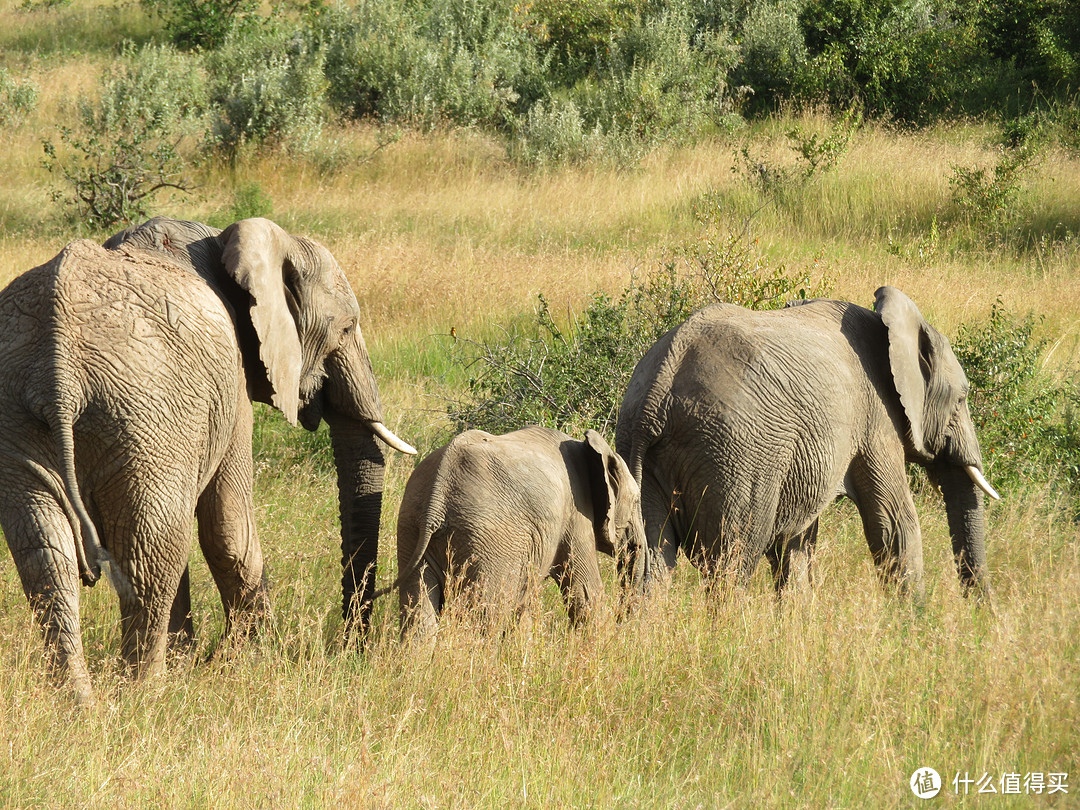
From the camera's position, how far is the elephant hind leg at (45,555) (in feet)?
11.9

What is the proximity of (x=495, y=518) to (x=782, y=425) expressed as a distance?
140 cm

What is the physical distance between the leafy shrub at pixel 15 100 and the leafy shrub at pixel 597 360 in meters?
16.9

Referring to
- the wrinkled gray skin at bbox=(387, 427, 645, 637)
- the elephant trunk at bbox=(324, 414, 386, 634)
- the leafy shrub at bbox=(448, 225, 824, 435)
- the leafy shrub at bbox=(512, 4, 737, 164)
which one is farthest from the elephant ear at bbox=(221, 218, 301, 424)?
the leafy shrub at bbox=(512, 4, 737, 164)

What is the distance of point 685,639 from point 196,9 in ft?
94.8

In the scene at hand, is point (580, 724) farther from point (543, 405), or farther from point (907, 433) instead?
point (543, 405)

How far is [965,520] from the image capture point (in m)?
5.98

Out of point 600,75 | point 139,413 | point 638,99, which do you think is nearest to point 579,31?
point 600,75

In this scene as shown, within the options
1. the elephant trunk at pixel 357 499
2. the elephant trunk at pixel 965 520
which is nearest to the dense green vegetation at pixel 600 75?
the elephant trunk at pixel 965 520

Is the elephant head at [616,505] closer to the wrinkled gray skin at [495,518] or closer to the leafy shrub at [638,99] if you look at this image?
the wrinkled gray skin at [495,518]

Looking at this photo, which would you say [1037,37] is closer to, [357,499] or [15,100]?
[15,100]

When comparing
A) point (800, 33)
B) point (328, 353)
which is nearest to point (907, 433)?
point (328, 353)

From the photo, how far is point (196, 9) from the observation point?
29.5m

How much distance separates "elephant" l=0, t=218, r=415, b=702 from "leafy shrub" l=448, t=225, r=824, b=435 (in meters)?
2.86

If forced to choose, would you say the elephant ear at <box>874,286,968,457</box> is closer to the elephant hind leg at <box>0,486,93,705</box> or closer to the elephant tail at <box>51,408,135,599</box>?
the elephant tail at <box>51,408,135,599</box>
